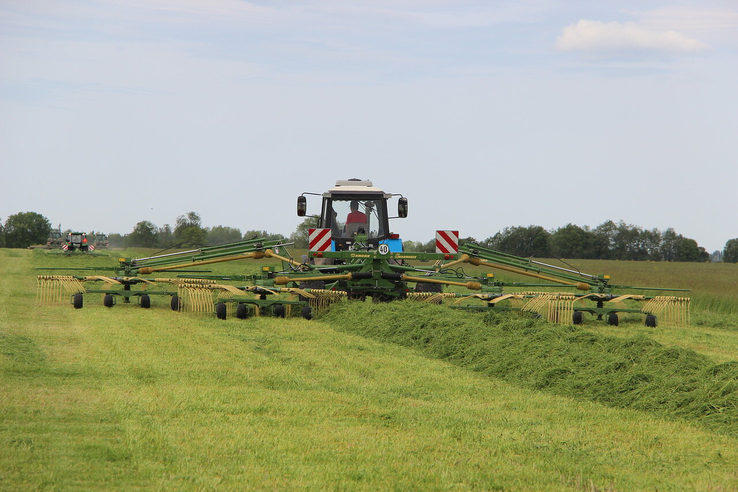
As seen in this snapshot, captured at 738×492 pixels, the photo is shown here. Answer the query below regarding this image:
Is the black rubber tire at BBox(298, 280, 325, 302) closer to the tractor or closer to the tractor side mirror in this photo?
the tractor side mirror

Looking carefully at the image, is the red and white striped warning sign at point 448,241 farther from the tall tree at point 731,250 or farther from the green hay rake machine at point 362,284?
the tall tree at point 731,250

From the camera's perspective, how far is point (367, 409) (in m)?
6.07

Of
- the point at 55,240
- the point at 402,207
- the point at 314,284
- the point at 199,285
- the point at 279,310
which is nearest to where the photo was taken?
the point at 279,310

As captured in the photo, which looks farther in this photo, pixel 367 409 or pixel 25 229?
pixel 25 229

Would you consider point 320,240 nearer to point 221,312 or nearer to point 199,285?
point 199,285

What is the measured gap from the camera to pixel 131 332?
1027 cm

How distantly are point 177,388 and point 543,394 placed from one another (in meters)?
3.17

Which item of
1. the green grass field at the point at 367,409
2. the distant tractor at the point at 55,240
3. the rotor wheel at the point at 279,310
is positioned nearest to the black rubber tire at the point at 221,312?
the rotor wheel at the point at 279,310

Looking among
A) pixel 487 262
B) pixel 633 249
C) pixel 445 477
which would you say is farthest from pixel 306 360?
pixel 633 249

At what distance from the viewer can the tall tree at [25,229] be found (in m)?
92.2

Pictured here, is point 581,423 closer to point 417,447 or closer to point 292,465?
point 417,447

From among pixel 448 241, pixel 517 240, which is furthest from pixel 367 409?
pixel 517 240

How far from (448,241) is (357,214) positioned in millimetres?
2236

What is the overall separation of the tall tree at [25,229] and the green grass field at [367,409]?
8950 centimetres
